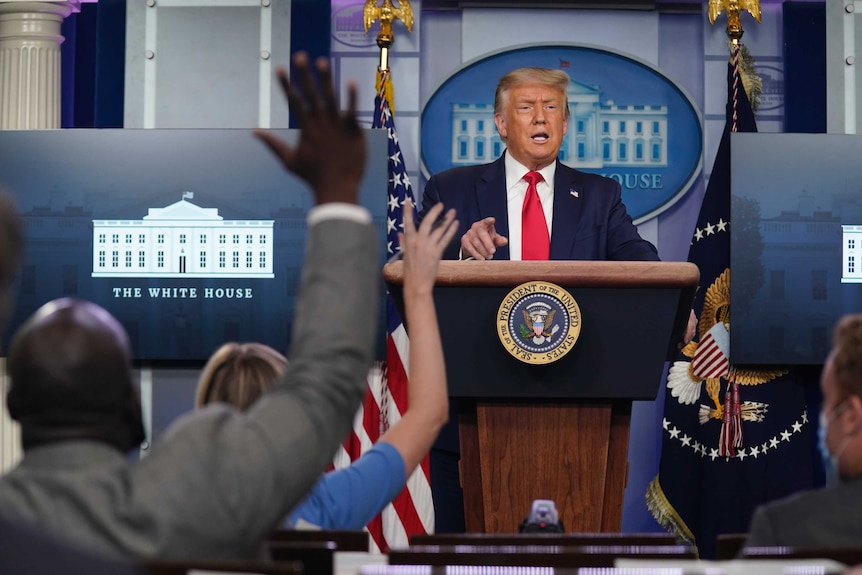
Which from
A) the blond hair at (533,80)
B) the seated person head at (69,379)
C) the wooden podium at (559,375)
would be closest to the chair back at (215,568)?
the seated person head at (69,379)

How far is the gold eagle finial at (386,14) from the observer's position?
6082mm

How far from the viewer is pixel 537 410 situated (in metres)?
3.18

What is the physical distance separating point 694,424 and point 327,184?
481cm

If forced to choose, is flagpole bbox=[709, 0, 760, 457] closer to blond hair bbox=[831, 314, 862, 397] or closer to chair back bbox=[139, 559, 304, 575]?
blond hair bbox=[831, 314, 862, 397]

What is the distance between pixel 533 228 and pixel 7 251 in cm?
329

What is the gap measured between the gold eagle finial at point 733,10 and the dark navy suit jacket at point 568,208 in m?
1.95

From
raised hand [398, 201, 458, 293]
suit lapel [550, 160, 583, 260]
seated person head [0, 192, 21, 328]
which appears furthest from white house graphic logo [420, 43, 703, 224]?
seated person head [0, 192, 21, 328]

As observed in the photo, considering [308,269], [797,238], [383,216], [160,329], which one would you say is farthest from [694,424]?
[308,269]

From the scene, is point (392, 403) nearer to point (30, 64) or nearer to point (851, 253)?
point (851, 253)

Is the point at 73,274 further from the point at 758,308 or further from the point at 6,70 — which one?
the point at 758,308

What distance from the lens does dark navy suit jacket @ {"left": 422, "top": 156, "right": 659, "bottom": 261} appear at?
4.13m

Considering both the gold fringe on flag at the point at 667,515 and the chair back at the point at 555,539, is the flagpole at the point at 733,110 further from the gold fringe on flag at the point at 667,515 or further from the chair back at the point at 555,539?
the chair back at the point at 555,539

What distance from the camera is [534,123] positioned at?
452 centimetres

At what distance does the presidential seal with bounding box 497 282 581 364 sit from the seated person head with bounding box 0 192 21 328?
208 cm
